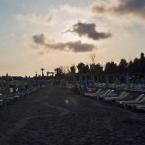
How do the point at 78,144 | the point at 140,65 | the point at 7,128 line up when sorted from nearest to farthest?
the point at 78,144, the point at 7,128, the point at 140,65

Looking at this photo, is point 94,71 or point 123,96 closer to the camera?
point 123,96

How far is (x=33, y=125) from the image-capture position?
1089 inches

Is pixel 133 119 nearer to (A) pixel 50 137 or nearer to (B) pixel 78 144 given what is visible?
(A) pixel 50 137

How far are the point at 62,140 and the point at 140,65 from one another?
114 meters

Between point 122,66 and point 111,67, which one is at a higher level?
point 111,67

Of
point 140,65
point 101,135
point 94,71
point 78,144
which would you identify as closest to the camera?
point 78,144

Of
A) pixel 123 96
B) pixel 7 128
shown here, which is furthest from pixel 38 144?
pixel 123 96

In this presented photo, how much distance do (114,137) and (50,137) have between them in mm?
2861

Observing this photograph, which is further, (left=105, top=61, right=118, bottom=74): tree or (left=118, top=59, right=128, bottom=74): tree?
(left=105, top=61, right=118, bottom=74): tree

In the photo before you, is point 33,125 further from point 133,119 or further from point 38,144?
point 38,144

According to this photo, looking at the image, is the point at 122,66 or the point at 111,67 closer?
the point at 122,66

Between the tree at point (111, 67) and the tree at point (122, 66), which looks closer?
the tree at point (122, 66)

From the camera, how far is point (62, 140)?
20.2 meters

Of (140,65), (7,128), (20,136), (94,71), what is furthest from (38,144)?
(94,71)
